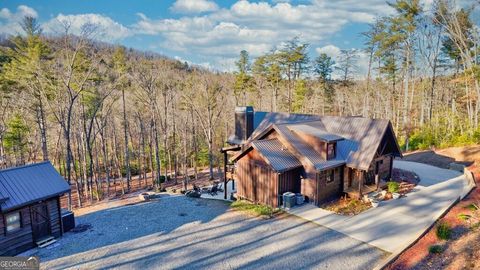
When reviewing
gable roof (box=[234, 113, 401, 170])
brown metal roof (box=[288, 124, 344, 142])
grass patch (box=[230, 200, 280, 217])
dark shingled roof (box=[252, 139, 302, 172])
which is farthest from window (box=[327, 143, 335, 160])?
grass patch (box=[230, 200, 280, 217])

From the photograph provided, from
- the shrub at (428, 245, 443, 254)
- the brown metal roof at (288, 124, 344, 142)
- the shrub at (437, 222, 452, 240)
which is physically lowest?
the shrub at (428, 245, 443, 254)

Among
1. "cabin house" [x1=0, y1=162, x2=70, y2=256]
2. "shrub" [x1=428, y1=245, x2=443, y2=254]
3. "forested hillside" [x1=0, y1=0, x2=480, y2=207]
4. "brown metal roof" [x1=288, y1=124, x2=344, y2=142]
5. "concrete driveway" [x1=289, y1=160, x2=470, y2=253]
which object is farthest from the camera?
"forested hillside" [x1=0, y1=0, x2=480, y2=207]

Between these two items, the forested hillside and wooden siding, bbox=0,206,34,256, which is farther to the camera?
the forested hillside

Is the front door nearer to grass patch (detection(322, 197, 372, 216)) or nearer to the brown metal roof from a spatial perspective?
grass patch (detection(322, 197, 372, 216))

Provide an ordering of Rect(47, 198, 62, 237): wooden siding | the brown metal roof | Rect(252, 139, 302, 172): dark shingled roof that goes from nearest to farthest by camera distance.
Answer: Rect(47, 198, 62, 237): wooden siding < Rect(252, 139, 302, 172): dark shingled roof < the brown metal roof

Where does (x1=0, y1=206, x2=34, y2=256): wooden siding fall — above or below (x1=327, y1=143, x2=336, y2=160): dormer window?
below

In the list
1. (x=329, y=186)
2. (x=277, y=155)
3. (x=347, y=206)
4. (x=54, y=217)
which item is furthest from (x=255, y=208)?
(x=54, y=217)

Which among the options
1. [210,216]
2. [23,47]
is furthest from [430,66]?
[23,47]

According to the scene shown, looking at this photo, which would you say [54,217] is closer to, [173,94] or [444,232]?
[444,232]

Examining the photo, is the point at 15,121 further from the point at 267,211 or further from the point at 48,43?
the point at 267,211
